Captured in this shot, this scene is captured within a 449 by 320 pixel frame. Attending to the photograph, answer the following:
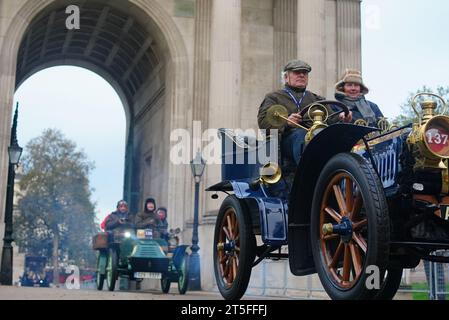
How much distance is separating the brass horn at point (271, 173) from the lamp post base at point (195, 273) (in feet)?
48.6

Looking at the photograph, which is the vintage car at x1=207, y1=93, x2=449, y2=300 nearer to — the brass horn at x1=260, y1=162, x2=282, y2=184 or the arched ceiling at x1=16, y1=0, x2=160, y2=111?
the brass horn at x1=260, y1=162, x2=282, y2=184

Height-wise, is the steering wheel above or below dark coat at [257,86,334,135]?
below

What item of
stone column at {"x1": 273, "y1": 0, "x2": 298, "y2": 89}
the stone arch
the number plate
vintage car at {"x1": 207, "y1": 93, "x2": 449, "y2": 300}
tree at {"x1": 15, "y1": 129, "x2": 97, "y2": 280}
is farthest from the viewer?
tree at {"x1": 15, "y1": 129, "x2": 97, "y2": 280}

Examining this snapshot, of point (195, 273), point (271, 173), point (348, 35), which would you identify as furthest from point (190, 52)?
point (271, 173)

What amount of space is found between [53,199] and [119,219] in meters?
43.6

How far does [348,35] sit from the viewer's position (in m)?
27.2

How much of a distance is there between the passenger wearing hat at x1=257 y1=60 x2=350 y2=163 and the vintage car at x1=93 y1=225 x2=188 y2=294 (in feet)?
33.8

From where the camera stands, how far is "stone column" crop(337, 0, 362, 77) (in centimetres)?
2683

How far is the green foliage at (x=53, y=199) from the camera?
58781 millimetres

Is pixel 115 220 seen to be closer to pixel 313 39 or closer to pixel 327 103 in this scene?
pixel 313 39

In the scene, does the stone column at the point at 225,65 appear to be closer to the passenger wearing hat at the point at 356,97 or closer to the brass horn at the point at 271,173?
the passenger wearing hat at the point at 356,97

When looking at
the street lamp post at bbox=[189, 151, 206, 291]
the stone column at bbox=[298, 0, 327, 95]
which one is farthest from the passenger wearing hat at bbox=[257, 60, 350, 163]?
the stone column at bbox=[298, 0, 327, 95]

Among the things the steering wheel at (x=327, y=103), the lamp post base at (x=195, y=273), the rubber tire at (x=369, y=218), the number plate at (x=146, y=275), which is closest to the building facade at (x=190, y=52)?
the lamp post base at (x=195, y=273)
